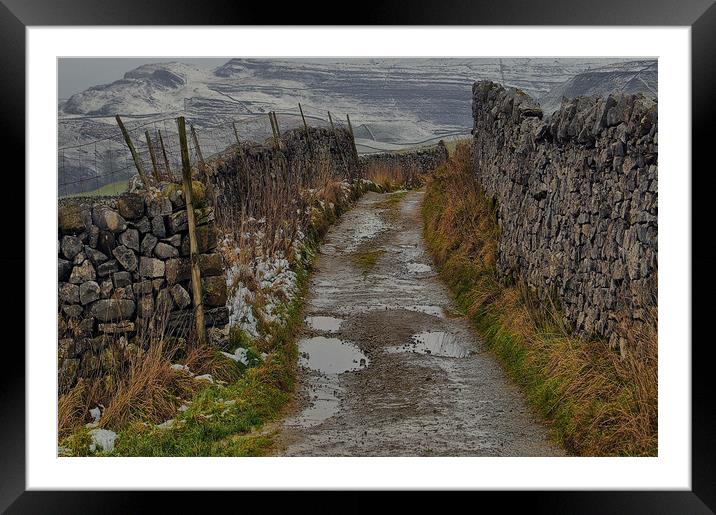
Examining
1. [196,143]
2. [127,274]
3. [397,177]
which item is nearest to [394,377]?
[127,274]

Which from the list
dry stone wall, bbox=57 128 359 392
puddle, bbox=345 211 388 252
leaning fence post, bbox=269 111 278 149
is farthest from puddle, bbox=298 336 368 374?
leaning fence post, bbox=269 111 278 149

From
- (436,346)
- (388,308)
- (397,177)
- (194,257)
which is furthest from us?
(397,177)

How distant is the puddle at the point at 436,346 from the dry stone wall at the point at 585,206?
933 millimetres

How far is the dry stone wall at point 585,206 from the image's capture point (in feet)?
17.5

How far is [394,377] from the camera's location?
6465 millimetres

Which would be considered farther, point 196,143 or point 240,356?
point 196,143

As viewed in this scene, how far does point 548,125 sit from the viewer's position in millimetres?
6984

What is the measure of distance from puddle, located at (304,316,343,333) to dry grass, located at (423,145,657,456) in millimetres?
1312

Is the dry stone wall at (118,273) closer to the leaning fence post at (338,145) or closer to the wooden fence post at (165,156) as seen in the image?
the wooden fence post at (165,156)

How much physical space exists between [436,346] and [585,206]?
1835 millimetres
